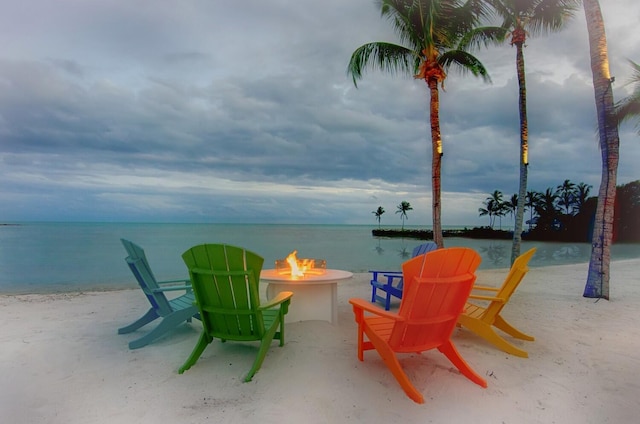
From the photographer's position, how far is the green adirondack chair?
3074 mm

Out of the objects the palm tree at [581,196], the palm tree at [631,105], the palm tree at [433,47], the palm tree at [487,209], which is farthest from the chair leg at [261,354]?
the palm tree at [487,209]

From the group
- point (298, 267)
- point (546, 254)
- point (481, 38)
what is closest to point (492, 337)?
point (298, 267)

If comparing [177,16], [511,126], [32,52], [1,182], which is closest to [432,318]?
[177,16]

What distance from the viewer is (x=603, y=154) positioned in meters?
6.68

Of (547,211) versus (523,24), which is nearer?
(523,24)

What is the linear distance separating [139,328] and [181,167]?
44.4 m

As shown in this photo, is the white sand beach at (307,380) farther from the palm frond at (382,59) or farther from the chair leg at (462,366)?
the palm frond at (382,59)

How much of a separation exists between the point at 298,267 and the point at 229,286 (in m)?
1.92

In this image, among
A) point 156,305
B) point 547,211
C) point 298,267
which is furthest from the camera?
point 547,211

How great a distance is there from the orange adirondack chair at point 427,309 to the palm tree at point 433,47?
616 centimetres

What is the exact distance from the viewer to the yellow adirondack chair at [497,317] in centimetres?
363

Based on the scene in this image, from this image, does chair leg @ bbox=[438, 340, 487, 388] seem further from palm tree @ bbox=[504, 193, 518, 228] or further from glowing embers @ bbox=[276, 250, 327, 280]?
palm tree @ bbox=[504, 193, 518, 228]

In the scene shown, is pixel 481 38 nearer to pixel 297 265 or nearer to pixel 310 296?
pixel 297 265

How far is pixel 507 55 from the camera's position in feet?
40.5
